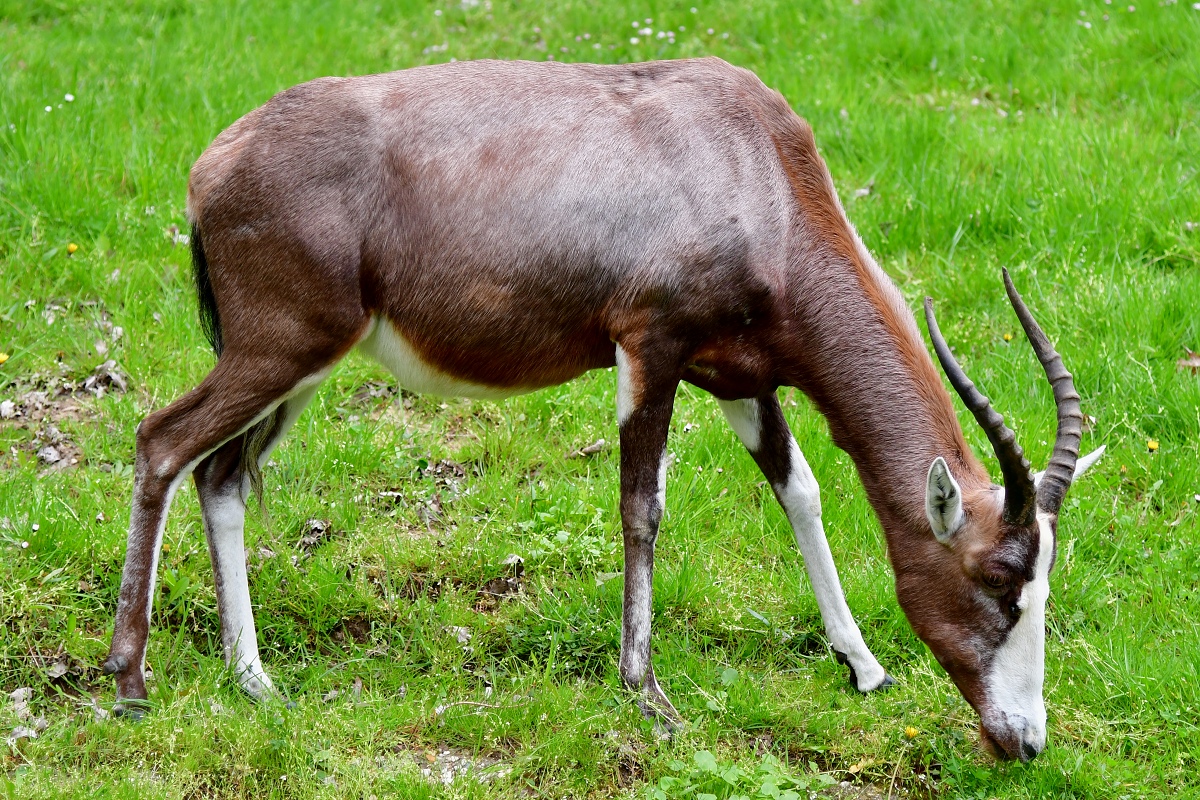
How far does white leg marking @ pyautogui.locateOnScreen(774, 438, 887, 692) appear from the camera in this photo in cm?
498

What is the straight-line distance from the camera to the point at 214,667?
482 cm

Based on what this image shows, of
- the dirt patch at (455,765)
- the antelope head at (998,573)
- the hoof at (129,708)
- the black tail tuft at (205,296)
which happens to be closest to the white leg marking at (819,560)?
the antelope head at (998,573)

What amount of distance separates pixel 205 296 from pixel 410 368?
2.71ft

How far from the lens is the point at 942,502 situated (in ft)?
13.8

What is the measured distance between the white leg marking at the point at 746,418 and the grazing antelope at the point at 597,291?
1.14ft

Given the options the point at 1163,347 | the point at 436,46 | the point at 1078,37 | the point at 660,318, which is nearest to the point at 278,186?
the point at 660,318

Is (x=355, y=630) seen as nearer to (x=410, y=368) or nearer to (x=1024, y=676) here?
(x=410, y=368)

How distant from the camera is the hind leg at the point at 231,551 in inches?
188

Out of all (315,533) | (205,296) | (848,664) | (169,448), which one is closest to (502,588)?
(315,533)

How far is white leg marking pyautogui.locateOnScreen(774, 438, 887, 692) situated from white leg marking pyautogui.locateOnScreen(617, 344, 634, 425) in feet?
2.91

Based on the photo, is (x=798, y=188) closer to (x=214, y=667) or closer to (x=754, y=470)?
(x=754, y=470)

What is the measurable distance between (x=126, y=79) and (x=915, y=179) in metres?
5.23

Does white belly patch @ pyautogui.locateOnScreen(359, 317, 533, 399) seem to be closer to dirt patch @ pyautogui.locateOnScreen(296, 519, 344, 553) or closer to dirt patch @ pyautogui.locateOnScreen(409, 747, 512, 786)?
dirt patch @ pyautogui.locateOnScreen(296, 519, 344, 553)

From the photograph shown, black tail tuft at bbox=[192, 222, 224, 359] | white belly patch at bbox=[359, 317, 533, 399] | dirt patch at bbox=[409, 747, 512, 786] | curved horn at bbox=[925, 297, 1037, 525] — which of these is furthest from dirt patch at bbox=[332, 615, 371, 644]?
curved horn at bbox=[925, 297, 1037, 525]
